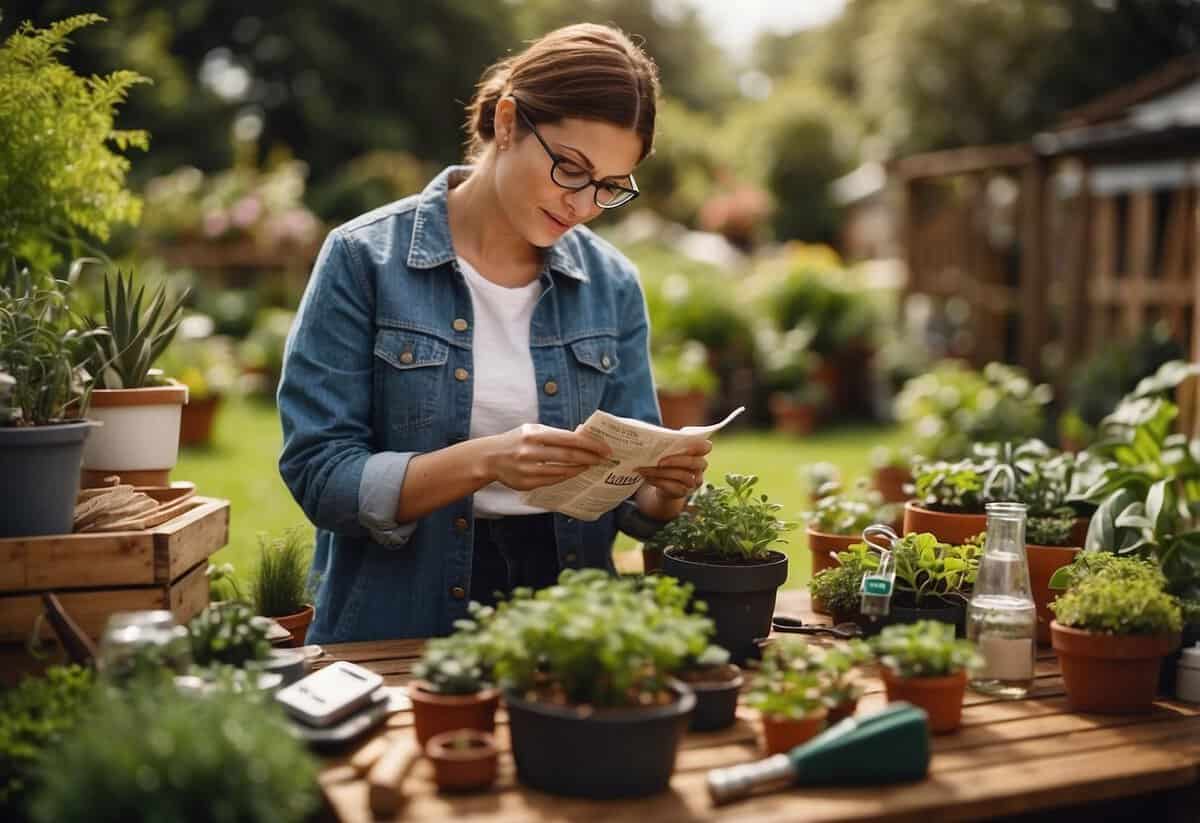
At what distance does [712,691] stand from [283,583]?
1.11m

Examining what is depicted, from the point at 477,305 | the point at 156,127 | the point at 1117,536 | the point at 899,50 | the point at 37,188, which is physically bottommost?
the point at 1117,536

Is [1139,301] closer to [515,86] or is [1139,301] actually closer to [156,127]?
[515,86]

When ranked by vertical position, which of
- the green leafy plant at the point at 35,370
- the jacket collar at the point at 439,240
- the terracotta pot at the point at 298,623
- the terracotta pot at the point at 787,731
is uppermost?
the jacket collar at the point at 439,240

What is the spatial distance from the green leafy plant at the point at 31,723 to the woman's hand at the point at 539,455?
748 mm

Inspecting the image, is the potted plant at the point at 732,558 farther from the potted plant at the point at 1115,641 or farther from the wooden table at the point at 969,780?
the potted plant at the point at 1115,641

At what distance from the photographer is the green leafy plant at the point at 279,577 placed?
8.00 ft

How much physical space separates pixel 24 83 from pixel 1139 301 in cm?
716

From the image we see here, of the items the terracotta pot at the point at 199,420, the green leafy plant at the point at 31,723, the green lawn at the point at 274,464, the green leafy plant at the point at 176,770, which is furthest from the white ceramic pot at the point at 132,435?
the terracotta pot at the point at 199,420

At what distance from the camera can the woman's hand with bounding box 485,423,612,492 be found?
6.68 feet

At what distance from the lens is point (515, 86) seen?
2338mm

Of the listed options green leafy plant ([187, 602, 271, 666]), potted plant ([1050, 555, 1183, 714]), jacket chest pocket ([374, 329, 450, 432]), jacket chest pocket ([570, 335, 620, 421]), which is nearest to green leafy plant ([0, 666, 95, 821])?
green leafy plant ([187, 602, 271, 666])

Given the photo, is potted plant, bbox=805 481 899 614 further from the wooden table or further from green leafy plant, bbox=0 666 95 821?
green leafy plant, bbox=0 666 95 821

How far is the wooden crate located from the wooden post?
23.0 ft

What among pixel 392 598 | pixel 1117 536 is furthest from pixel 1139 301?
pixel 392 598
